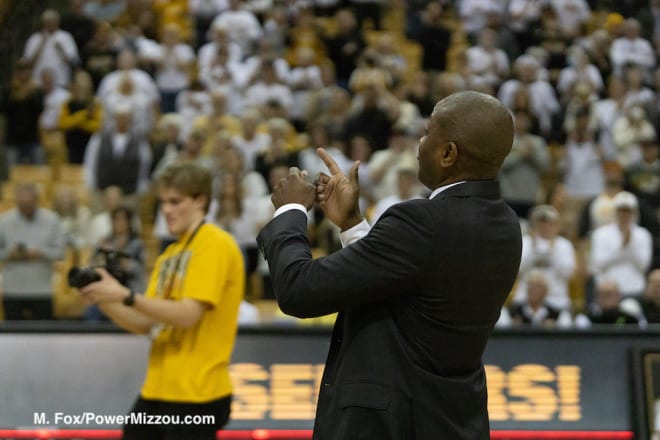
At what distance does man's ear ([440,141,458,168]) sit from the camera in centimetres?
311

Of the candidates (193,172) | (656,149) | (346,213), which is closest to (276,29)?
(656,149)

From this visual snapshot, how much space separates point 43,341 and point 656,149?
312 inches

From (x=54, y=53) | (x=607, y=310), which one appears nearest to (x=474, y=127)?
(x=607, y=310)

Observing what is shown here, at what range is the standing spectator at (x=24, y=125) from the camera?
13.3 metres

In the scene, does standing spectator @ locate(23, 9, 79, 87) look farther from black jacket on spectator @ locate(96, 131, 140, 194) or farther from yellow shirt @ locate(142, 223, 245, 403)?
yellow shirt @ locate(142, 223, 245, 403)

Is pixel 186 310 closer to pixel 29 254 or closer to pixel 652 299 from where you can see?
pixel 652 299

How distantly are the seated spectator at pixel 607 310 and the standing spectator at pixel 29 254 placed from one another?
4.37m

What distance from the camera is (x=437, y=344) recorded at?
312 centimetres

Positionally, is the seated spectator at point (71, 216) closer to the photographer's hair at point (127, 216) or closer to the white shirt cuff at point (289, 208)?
the photographer's hair at point (127, 216)

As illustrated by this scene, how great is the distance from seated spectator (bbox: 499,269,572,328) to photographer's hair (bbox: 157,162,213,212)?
462cm

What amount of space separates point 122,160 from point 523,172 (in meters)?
4.11

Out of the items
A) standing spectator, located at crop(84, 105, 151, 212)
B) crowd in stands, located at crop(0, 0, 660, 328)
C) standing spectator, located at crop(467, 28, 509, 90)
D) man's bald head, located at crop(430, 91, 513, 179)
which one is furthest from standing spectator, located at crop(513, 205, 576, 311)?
man's bald head, located at crop(430, 91, 513, 179)

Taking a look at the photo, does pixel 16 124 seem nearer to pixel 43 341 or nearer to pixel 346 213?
pixel 43 341

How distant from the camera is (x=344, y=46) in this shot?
14.7m
